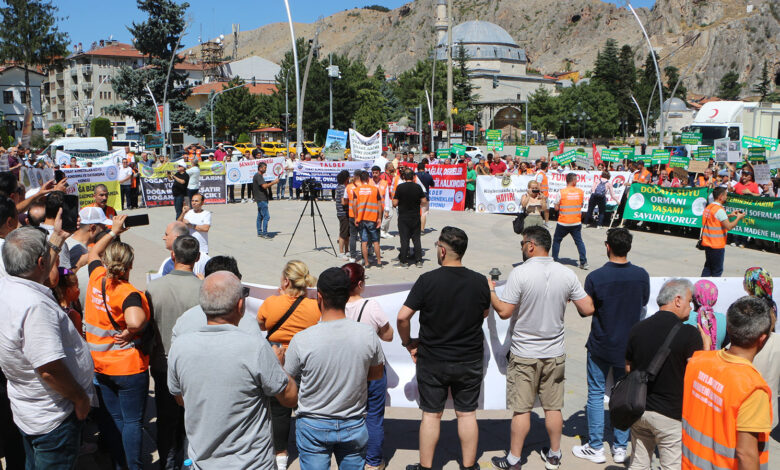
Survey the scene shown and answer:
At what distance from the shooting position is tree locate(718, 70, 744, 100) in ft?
381

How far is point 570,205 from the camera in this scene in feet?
38.1

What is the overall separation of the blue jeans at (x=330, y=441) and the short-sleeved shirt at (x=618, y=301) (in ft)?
7.29

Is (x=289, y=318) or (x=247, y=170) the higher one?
(x=247, y=170)

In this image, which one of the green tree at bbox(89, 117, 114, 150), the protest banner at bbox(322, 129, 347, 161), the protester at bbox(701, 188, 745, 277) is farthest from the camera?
the green tree at bbox(89, 117, 114, 150)

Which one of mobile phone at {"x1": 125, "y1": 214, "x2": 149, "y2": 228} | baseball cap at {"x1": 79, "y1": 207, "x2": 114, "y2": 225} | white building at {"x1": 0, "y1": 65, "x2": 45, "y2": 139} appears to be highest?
white building at {"x1": 0, "y1": 65, "x2": 45, "y2": 139}

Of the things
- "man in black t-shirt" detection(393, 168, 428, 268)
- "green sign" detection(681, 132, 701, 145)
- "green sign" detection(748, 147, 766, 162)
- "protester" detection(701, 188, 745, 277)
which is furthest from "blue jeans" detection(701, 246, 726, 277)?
"green sign" detection(681, 132, 701, 145)

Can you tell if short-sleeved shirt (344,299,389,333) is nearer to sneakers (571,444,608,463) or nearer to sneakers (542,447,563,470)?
sneakers (542,447,563,470)

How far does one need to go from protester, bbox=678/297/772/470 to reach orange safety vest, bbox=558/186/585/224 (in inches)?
335

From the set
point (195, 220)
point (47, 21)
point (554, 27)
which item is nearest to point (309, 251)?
point (195, 220)

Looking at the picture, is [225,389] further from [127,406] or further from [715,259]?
[715,259]

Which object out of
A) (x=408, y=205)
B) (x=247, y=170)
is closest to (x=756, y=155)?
(x=408, y=205)

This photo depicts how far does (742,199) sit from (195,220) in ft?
41.5

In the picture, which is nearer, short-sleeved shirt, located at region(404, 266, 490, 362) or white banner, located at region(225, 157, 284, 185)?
short-sleeved shirt, located at region(404, 266, 490, 362)

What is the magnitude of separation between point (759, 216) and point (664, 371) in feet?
41.0
